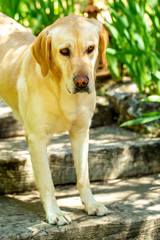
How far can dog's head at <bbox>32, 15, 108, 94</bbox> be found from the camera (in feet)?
6.79

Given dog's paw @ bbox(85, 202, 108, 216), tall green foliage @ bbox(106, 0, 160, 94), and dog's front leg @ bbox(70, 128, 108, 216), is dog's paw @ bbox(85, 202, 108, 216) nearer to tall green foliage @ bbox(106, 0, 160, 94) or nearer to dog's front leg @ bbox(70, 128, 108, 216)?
dog's front leg @ bbox(70, 128, 108, 216)

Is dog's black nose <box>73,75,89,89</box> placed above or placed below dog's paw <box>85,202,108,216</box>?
above

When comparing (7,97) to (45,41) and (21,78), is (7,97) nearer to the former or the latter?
(21,78)

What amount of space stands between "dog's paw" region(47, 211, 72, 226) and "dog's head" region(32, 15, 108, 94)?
2.38 ft

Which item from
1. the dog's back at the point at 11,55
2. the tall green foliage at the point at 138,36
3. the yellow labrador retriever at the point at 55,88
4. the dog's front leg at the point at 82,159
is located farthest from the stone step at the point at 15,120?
the dog's front leg at the point at 82,159

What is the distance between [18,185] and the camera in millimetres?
2840

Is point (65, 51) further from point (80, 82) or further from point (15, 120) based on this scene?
point (15, 120)

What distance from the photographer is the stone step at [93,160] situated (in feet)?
9.23

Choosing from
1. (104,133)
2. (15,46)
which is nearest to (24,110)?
(15,46)

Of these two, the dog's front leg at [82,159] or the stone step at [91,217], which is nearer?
the stone step at [91,217]

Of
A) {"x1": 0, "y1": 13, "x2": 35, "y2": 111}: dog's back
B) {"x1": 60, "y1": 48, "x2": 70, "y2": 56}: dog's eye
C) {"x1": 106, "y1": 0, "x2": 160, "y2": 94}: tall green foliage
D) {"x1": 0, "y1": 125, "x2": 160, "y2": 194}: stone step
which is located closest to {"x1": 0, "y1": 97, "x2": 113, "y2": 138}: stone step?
{"x1": 0, "y1": 125, "x2": 160, "y2": 194}: stone step

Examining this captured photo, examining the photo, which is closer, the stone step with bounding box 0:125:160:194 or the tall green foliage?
the stone step with bounding box 0:125:160:194

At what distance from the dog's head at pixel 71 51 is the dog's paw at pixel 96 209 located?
74cm

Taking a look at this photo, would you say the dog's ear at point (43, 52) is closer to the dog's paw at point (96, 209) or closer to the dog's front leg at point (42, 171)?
the dog's front leg at point (42, 171)
